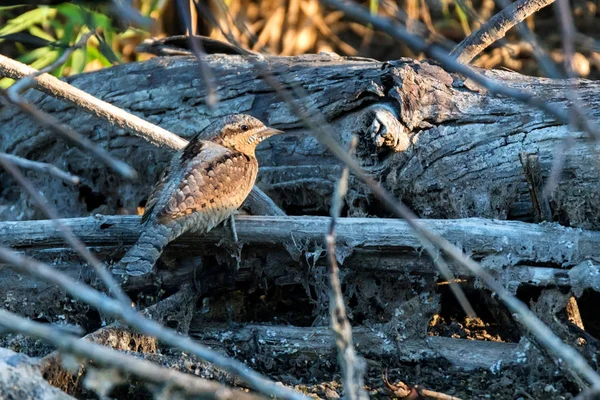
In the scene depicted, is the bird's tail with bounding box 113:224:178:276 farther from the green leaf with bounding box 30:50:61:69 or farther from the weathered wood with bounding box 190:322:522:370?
the green leaf with bounding box 30:50:61:69

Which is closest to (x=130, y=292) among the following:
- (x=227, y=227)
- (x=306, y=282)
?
(x=227, y=227)

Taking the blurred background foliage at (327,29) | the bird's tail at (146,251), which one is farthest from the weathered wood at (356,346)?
the blurred background foliage at (327,29)

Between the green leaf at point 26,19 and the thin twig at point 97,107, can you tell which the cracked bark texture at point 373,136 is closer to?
the thin twig at point 97,107

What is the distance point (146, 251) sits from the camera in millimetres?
4066

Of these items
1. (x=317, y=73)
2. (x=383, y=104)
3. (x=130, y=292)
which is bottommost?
(x=130, y=292)

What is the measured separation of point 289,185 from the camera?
17.1 ft

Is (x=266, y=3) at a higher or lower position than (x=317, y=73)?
higher

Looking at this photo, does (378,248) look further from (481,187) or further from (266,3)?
(266,3)

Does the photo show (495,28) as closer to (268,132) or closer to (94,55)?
(268,132)

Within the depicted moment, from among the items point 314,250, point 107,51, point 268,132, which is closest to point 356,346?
point 314,250

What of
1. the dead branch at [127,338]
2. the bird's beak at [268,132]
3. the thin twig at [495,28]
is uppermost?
the thin twig at [495,28]

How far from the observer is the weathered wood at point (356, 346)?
4070mm

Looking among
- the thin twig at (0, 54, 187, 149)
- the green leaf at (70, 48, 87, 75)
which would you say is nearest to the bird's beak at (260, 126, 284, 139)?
the thin twig at (0, 54, 187, 149)

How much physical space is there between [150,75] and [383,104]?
2.05m
